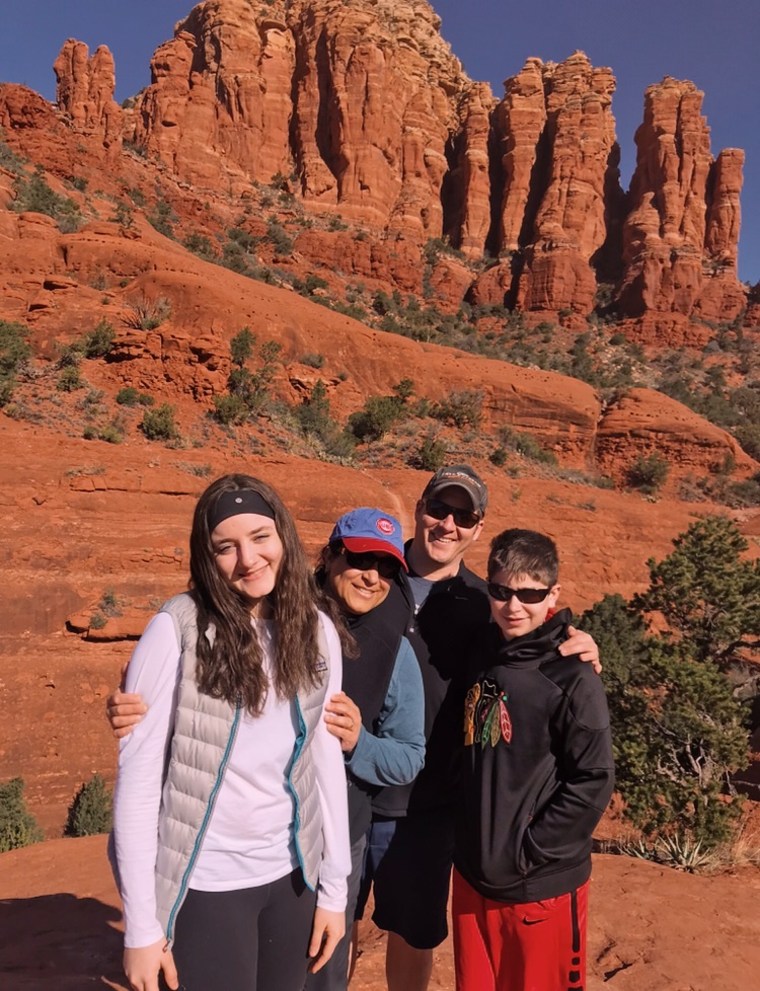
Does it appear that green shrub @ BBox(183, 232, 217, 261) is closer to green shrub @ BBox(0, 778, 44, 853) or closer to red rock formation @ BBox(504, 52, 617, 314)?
red rock formation @ BBox(504, 52, 617, 314)

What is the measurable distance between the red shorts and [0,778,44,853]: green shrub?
6.60 metres

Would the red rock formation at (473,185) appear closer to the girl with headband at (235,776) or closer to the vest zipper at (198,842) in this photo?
the girl with headband at (235,776)

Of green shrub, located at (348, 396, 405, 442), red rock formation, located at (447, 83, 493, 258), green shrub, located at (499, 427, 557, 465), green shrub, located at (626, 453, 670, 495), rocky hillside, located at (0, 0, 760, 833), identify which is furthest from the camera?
red rock formation, located at (447, 83, 493, 258)

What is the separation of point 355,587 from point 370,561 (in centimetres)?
12

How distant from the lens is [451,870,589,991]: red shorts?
7.38ft

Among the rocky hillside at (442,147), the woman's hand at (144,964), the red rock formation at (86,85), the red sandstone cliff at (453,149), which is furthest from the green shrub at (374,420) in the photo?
the red rock formation at (86,85)

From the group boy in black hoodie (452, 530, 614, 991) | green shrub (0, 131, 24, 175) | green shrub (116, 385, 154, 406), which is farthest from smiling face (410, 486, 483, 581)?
green shrub (0, 131, 24, 175)

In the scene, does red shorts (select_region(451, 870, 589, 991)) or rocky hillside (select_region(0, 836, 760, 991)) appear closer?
red shorts (select_region(451, 870, 589, 991))

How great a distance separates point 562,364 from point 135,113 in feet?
122

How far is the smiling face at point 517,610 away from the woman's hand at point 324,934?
116cm

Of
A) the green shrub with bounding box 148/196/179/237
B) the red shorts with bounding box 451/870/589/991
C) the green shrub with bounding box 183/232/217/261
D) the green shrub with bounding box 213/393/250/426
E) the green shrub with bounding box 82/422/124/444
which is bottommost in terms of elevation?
the red shorts with bounding box 451/870/589/991

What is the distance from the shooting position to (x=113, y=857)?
1662mm

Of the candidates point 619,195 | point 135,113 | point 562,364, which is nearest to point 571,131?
point 619,195

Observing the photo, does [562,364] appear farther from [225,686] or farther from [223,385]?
[225,686]
